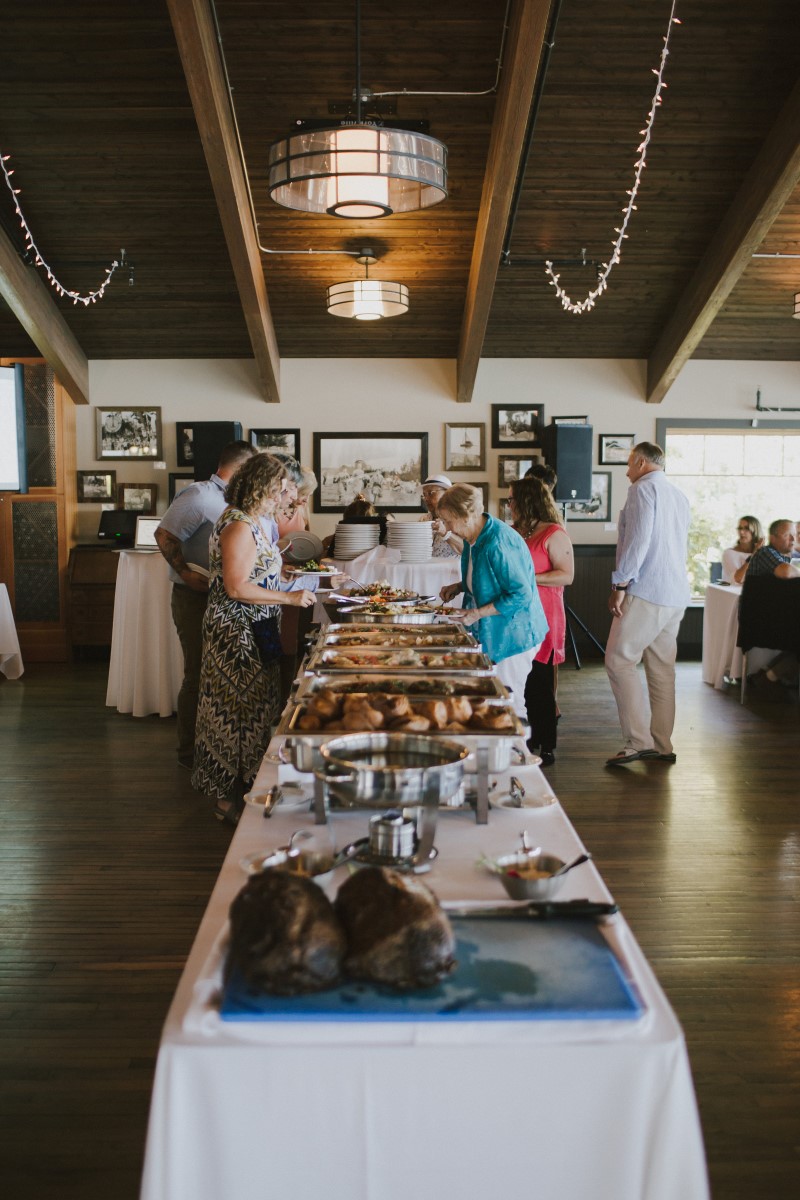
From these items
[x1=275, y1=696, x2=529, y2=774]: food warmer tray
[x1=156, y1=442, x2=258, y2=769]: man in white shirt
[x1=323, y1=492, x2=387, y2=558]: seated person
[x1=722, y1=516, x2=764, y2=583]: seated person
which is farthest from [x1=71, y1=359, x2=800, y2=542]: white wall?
[x1=275, y1=696, x2=529, y2=774]: food warmer tray

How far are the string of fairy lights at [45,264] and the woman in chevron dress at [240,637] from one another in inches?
180

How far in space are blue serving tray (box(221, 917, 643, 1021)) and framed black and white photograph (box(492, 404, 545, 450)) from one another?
8230 mm

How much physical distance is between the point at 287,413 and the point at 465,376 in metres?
1.66

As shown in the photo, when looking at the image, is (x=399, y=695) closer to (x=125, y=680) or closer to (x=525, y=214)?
(x=125, y=680)

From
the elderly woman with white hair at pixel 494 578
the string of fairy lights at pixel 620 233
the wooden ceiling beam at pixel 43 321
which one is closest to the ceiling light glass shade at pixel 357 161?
the elderly woman with white hair at pixel 494 578

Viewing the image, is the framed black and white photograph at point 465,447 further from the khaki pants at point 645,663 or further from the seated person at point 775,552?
the khaki pants at point 645,663

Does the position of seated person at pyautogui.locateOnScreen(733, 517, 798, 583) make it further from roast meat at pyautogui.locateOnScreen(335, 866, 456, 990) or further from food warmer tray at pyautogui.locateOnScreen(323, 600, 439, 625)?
roast meat at pyautogui.locateOnScreen(335, 866, 456, 990)

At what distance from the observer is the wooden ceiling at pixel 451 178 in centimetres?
607

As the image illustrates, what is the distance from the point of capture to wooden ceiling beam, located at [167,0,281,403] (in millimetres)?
5418

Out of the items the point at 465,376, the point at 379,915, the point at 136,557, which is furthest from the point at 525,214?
the point at 379,915

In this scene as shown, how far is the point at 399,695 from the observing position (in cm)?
221

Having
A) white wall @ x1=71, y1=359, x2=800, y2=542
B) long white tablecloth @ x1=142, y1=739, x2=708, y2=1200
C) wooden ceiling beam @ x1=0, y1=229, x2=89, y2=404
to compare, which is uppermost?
wooden ceiling beam @ x1=0, y1=229, x2=89, y2=404

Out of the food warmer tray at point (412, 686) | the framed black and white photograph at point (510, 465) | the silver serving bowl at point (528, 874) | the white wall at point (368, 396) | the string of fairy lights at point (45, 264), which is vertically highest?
the string of fairy lights at point (45, 264)

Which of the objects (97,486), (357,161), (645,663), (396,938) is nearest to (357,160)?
(357,161)
